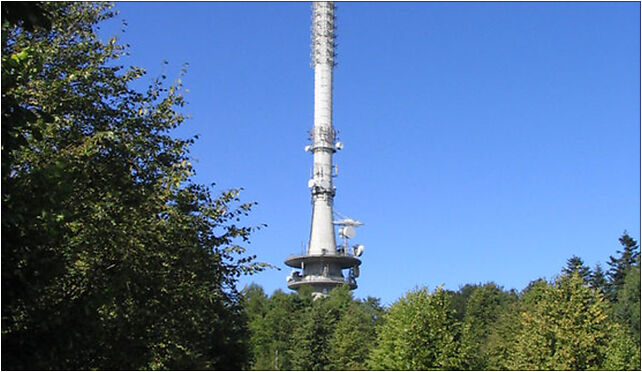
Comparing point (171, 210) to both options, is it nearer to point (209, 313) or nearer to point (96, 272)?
point (96, 272)

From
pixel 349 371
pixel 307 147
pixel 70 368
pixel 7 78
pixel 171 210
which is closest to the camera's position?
pixel 7 78

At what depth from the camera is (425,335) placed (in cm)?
3922

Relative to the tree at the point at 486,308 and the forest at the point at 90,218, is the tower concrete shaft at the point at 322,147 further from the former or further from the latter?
the forest at the point at 90,218

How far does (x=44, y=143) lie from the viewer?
66.4ft

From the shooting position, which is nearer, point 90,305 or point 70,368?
point 90,305

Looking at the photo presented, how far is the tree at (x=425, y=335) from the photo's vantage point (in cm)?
3847

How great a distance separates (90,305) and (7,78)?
5.21 m

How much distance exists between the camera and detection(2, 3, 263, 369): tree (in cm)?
1703

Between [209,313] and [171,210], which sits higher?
[171,210]

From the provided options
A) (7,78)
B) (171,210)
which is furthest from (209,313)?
(7,78)

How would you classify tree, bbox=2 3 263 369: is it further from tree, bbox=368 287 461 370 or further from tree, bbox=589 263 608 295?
tree, bbox=589 263 608 295

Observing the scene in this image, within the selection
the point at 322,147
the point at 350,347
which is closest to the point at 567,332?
the point at 350,347

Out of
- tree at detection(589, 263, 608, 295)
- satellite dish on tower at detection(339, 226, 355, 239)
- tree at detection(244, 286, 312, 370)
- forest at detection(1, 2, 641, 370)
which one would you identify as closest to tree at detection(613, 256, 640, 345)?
tree at detection(589, 263, 608, 295)

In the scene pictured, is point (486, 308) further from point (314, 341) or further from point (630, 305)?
point (314, 341)
